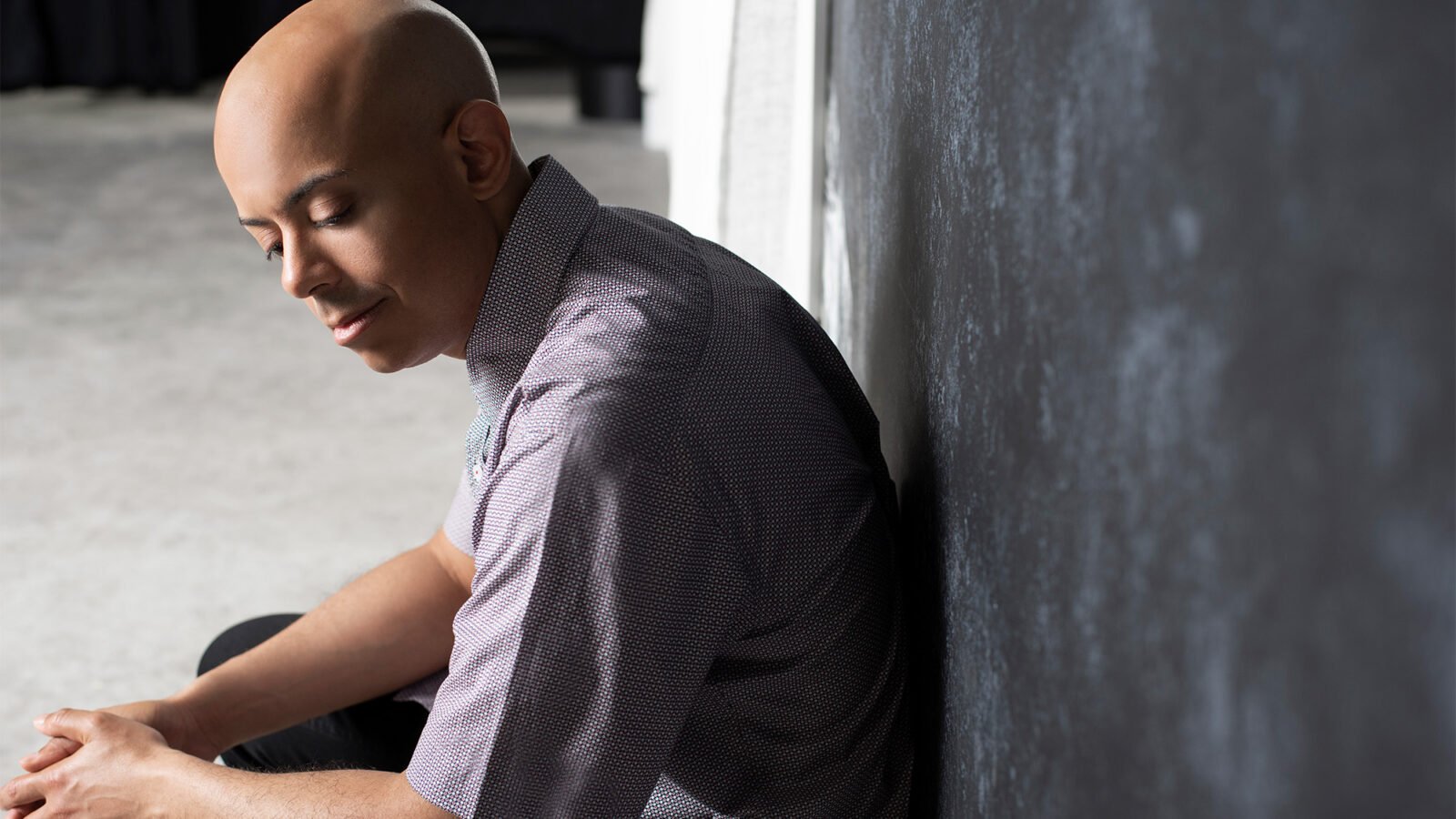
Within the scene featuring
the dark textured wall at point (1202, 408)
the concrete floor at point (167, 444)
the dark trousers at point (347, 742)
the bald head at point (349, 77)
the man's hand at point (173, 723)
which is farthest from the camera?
the concrete floor at point (167, 444)

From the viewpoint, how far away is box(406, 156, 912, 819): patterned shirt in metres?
0.77

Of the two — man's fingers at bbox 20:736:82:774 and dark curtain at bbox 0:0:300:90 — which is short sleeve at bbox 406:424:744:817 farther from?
dark curtain at bbox 0:0:300:90

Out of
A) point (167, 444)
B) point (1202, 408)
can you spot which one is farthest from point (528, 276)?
point (167, 444)

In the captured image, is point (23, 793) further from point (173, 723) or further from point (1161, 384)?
point (1161, 384)

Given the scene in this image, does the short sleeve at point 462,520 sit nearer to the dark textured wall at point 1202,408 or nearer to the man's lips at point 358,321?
the man's lips at point 358,321

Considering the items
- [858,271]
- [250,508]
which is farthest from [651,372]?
[250,508]

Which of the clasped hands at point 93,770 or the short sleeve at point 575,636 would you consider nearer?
the short sleeve at point 575,636

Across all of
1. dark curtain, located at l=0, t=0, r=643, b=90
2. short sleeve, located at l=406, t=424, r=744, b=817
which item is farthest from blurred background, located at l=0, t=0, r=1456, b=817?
dark curtain, located at l=0, t=0, r=643, b=90

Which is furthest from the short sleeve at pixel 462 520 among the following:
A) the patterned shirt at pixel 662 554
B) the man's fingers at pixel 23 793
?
the man's fingers at pixel 23 793

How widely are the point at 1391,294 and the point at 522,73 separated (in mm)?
6291

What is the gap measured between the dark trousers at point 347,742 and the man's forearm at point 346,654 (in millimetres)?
49

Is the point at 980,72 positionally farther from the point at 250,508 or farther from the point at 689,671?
the point at 250,508

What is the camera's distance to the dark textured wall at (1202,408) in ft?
1.05

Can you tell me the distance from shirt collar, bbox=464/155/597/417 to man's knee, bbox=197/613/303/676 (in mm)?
563
